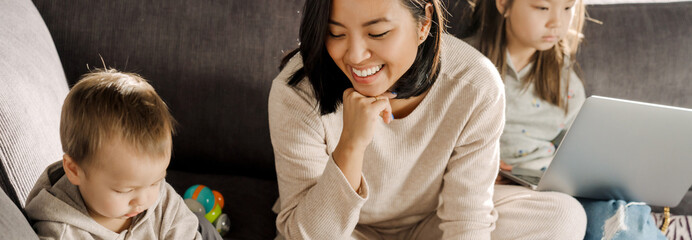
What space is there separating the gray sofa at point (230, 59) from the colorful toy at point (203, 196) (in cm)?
10

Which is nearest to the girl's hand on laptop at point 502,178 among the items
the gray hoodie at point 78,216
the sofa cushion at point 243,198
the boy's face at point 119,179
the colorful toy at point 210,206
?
the sofa cushion at point 243,198

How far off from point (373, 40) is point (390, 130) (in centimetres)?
28

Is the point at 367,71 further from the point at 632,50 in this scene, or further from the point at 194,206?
the point at 632,50

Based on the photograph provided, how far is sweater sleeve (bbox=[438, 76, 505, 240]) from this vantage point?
1319mm

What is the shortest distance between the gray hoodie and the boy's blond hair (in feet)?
0.36

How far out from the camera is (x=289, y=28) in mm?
1725

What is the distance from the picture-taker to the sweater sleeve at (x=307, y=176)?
125 cm

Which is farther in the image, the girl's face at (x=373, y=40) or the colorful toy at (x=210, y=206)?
the colorful toy at (x=210, y=206)

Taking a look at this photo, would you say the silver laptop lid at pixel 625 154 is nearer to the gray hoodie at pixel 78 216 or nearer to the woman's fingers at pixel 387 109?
the woman's fingers at pixel 387 109

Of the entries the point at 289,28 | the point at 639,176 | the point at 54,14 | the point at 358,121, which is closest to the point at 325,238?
the point at 358,121

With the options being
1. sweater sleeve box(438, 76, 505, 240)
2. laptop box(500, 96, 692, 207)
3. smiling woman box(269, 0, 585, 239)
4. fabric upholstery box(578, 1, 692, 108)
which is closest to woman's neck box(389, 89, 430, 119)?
smiling woman box(269, 0, 585, 239)

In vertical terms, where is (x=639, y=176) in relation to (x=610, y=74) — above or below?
below

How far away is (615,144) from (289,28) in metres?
0.91

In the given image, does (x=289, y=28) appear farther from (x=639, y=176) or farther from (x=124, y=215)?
(x=639, y=176)
